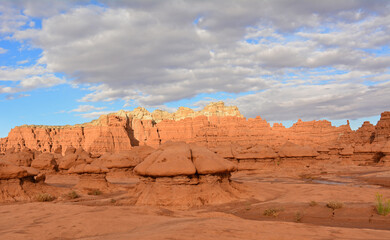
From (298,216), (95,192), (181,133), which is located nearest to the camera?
(298,216)

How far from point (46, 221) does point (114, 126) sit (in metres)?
100

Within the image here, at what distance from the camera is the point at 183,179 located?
1303cm

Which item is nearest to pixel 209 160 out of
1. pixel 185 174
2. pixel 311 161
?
pixel 185 174

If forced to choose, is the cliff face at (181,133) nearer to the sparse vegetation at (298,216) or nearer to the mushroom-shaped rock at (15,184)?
the mushroom-shaped rock at (15,184)

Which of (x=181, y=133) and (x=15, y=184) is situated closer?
(x=15, y=184)

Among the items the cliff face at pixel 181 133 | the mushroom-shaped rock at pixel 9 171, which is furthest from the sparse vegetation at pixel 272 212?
the cliff face at pixel 181 133

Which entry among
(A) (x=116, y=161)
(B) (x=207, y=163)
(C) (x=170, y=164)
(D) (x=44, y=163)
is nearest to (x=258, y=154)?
(A) (x=116, y=161)

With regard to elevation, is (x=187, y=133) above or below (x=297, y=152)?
above

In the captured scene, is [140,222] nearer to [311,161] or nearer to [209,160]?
[209,160]

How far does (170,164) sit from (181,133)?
110 m

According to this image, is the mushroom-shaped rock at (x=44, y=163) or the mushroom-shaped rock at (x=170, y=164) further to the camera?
the mushroom-shaped rock at (x=44, y=163)

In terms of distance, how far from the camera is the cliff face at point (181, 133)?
95.0 meters

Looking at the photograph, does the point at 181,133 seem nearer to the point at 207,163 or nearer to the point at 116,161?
the point at 116,161

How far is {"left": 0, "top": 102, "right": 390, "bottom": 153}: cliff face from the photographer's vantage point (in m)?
95.0
